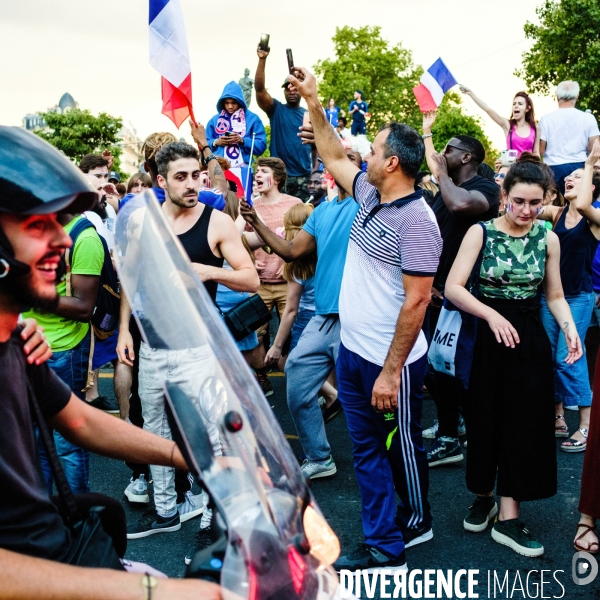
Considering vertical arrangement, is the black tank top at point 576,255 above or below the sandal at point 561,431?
above

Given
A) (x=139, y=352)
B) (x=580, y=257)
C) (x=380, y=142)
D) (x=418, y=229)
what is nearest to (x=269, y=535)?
(x=418, y=229)

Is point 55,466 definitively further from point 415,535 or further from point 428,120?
point 428,120

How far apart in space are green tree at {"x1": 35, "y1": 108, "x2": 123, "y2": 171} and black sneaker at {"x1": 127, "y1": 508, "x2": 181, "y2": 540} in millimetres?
59691

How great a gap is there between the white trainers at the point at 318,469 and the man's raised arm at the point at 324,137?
76.6 inches

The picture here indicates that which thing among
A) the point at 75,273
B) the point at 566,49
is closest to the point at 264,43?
the point at 75,273

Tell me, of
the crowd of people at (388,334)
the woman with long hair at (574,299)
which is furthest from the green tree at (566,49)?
the crowd of people at (388,334)

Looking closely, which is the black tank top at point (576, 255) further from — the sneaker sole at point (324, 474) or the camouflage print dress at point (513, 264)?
the sneaker sole at point (324, 474)

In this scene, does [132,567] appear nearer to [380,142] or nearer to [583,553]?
[380,142]

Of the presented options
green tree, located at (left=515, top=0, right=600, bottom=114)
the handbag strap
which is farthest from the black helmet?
green tree, located at (left=515, top=0, right=600, bottom=114)

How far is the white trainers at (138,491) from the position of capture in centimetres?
446

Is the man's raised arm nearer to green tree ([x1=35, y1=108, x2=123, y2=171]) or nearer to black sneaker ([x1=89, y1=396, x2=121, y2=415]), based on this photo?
black sneaker ([x1=89, y1=396, x2=121, y2=415])

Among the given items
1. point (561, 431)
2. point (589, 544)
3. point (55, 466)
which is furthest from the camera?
point (561, 431)

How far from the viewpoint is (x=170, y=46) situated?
220 inches

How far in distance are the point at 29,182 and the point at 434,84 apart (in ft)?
23.8
